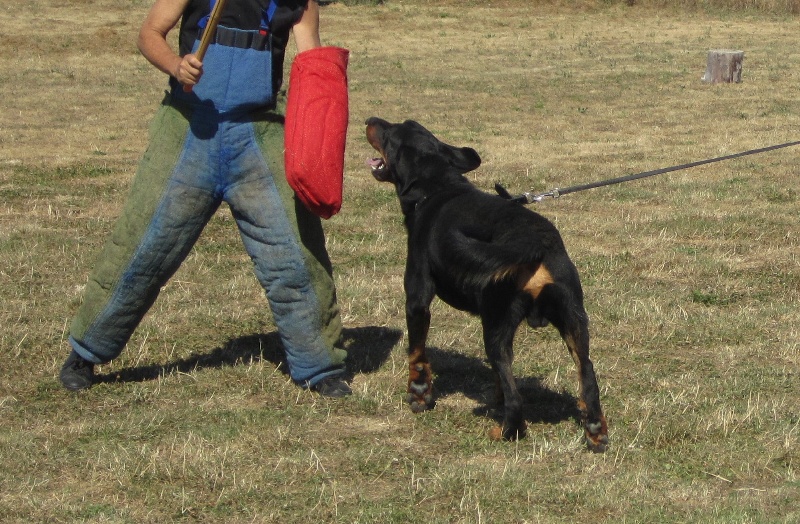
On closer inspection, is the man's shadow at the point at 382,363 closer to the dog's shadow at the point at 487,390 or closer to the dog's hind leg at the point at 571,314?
the dog's shadow at the point at 487,390

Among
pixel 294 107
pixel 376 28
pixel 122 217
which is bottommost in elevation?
pixel 376 28

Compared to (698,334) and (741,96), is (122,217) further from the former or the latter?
(741,96)

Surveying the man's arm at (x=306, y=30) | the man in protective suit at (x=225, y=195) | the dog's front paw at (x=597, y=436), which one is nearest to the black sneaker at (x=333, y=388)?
the man in protective suit at (x=225, y=195)

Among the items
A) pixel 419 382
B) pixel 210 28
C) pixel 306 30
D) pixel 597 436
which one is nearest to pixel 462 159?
pixel 306 30

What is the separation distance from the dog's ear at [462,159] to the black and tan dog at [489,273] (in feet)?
→ 0.19

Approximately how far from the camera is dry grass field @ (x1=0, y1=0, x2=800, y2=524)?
444cm

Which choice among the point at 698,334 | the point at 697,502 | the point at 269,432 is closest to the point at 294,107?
the point at 269,432

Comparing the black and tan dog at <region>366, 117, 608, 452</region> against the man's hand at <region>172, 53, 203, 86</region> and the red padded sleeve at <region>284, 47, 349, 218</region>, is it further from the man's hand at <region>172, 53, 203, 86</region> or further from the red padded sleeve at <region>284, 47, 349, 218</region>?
the man's hand at <region>172, 53, 203, 86</region>

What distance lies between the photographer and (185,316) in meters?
7.05

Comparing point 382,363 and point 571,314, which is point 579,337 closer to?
point 571,314

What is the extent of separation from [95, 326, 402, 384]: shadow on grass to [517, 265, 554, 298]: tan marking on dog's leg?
165 cm

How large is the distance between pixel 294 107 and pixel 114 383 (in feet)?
5.87

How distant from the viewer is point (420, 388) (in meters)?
5.39

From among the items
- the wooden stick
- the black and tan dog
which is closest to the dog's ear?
the black and tan dog
